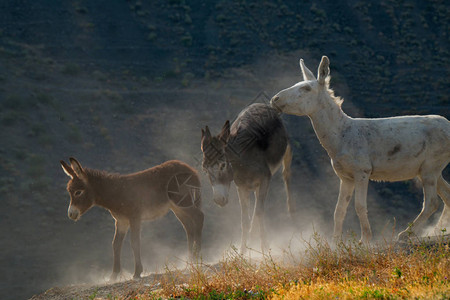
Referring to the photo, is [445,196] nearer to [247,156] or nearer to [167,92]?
[247,156]

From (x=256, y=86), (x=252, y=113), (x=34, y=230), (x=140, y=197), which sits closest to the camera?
(x=140, y=197)

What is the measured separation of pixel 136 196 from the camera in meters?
12.4

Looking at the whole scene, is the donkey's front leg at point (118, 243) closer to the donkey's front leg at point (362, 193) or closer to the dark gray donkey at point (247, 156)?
the dark gray donkey at point (247, 156)

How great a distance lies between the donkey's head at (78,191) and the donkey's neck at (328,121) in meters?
5.02

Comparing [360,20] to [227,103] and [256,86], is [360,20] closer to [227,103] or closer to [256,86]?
[256,86]

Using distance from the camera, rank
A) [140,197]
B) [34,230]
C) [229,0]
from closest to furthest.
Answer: [140,197] < [34,230] < [229,0]

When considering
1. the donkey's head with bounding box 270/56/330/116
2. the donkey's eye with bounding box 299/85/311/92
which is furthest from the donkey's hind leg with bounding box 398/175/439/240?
the donkey's eye with bounding box 299/85/311/92

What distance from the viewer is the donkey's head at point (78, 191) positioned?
12087 mm

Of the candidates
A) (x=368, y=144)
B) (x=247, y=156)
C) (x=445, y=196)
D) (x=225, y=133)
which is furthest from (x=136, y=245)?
(x=445, y=196)

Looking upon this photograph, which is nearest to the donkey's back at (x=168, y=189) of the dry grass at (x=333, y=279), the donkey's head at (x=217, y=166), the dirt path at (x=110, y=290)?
the donkey's head at (x=217, y=166)

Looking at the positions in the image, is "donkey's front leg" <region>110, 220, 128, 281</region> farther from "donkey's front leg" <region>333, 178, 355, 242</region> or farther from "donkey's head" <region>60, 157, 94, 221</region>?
"donkey's front leg" <region>333, 178, 355, 242</region>

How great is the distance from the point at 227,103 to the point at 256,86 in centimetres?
357

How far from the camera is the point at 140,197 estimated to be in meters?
12.4

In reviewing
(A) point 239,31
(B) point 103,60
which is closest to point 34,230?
(B) point 103,60
